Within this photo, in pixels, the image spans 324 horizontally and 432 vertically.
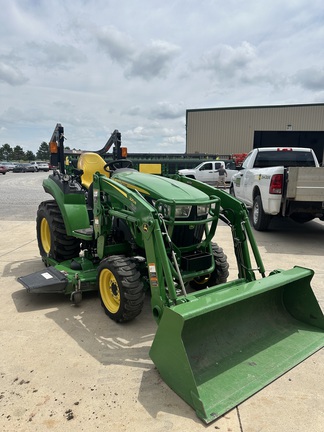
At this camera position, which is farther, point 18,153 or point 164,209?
point 18,153

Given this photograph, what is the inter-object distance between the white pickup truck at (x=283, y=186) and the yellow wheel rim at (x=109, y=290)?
4.25 metres

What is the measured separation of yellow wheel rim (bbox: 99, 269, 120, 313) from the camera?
3209 millimetres

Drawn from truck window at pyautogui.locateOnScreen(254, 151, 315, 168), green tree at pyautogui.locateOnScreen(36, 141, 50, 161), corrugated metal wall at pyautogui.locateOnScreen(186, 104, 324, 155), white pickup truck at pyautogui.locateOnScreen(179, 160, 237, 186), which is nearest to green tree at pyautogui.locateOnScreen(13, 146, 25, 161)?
green tree at pyautogui.locateOnScreen(36, 141, 50, 161)

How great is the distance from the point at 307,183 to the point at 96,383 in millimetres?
5228

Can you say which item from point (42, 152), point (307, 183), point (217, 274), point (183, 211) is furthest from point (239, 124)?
point (42, 152)

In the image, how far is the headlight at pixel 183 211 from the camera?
3127 millimetres

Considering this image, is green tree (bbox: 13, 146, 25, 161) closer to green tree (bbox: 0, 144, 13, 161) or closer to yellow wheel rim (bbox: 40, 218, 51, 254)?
green tree (bbox: 0, 144, 13, 161)

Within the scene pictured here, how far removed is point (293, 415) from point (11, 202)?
11826 mm

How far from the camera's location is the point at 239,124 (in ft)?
102

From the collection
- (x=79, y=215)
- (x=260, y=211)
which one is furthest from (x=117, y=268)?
(x=260, y=211)

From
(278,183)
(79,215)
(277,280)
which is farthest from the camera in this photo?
(278,183)

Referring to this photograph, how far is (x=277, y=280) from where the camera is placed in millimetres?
2875

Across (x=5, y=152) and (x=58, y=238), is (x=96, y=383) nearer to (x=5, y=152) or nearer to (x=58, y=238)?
(x=58, y=238)

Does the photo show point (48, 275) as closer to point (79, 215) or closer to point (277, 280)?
point (79, 215)
